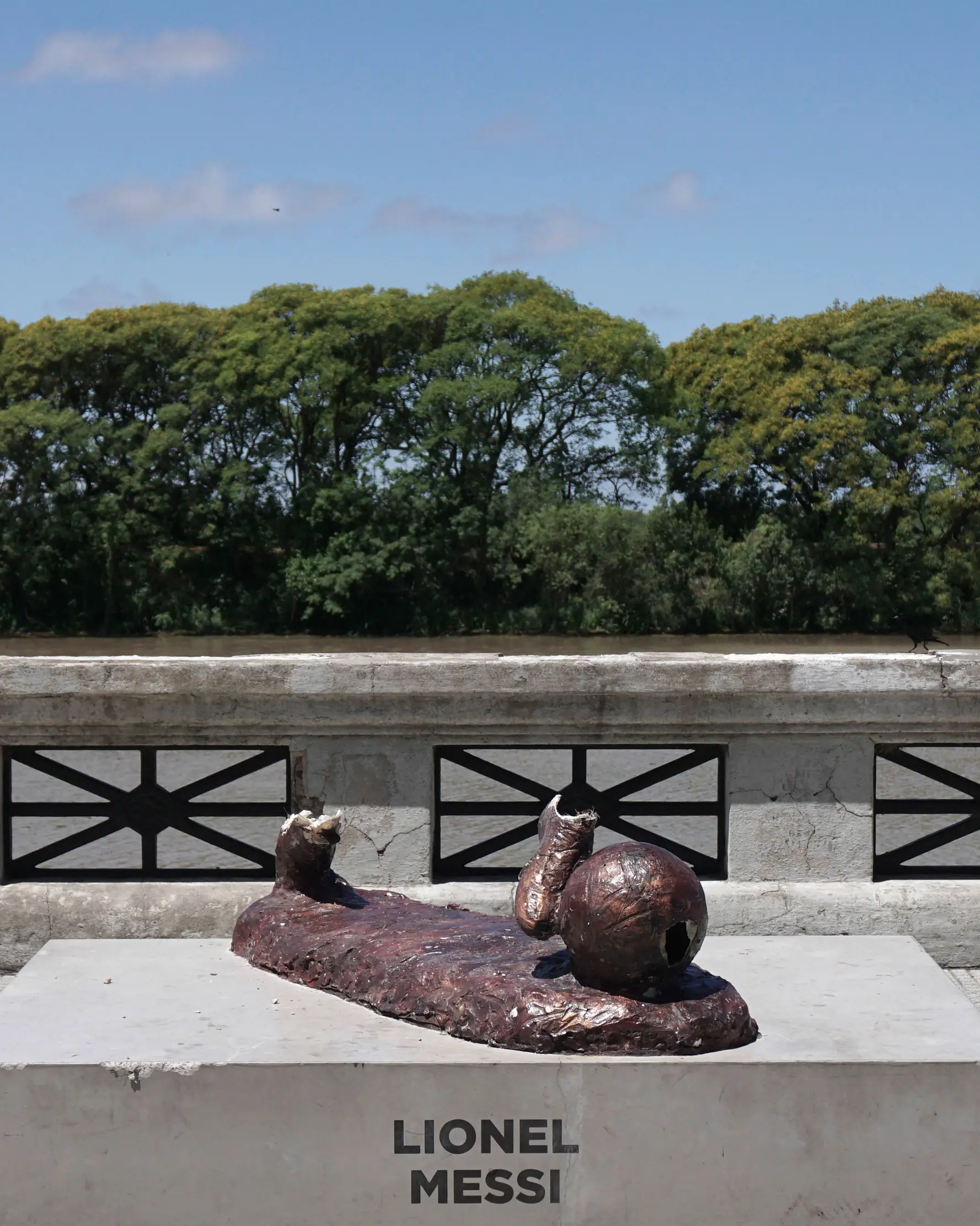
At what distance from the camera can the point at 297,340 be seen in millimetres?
42812

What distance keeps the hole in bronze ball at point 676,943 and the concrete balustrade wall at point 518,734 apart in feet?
6.29

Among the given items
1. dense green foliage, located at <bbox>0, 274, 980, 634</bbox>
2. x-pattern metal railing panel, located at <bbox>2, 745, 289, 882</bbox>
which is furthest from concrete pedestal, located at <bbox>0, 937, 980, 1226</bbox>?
dense green foliage, located at <bbox>0, 274, 980, 634</bbox>

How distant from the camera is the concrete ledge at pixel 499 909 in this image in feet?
20.2

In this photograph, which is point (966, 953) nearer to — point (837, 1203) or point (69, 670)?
point (837, 1203)

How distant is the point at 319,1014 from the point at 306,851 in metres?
0.74

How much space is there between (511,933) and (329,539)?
124 feet

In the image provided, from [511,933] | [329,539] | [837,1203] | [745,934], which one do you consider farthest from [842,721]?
→ [329,539]

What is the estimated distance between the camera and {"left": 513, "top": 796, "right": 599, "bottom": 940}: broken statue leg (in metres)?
4.39

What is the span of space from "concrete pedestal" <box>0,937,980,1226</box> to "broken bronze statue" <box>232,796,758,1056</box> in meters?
0.10

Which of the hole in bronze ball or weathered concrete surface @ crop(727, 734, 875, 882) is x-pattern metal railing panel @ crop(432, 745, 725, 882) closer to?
weathered concrete surface @ crop(727, 734, 875, 882)

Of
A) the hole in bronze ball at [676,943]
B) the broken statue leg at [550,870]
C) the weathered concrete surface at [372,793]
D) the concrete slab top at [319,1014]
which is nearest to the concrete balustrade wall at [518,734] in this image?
the weathered concrete surface at [372,793]

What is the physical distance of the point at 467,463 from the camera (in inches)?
1677

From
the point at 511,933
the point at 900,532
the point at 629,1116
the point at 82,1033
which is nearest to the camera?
the point at 629,1116

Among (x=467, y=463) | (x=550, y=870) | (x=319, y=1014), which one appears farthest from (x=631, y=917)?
(x=467, y=463)
